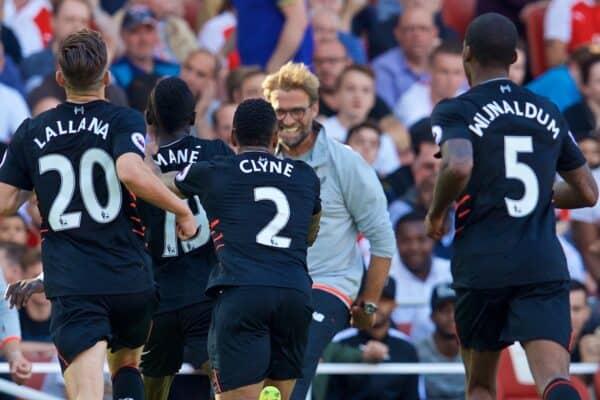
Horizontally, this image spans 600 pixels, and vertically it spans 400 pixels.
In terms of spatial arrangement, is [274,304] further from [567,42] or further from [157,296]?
[567,42]

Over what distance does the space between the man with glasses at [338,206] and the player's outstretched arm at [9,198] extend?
6.30ft

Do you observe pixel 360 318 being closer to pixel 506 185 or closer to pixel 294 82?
pixel 294 82

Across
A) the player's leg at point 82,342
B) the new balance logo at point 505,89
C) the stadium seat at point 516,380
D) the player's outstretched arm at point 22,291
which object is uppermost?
the new balance logo at point 505,89

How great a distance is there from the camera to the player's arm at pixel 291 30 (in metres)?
14.9

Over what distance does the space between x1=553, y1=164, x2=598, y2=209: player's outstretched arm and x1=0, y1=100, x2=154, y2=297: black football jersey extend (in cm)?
219

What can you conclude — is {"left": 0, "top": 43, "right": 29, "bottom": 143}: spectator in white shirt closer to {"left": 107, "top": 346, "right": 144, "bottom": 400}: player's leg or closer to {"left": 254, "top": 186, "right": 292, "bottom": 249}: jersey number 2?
{"left": 107, "top": 346, "right": 144, "bottom": 400}: player's leg

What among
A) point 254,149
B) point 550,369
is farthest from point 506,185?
point 254,149

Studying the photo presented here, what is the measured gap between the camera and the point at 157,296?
8438 mm

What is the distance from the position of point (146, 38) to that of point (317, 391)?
4.42 meters

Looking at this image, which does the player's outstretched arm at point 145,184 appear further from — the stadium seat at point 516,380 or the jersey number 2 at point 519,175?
the stadium seat at point 516,380

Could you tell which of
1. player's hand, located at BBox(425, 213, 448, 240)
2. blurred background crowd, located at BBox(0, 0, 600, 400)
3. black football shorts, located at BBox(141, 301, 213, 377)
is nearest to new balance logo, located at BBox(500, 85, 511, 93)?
player's hand, located at BBox(425, 213, 448, 240)

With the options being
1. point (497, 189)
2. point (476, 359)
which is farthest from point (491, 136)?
point (476, 359)

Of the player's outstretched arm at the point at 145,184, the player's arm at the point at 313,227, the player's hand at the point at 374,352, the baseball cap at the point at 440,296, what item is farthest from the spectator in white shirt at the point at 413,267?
the player's outstretched arm at the point at 145,184

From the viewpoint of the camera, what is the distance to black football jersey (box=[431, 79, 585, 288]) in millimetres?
8078
